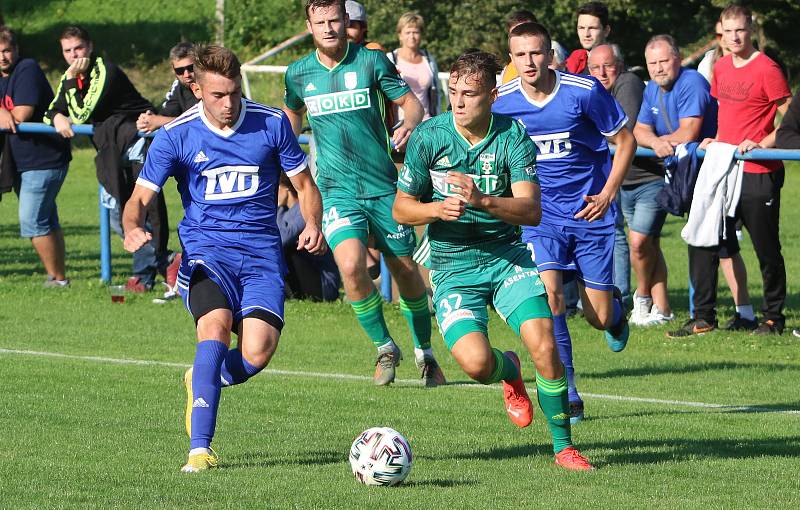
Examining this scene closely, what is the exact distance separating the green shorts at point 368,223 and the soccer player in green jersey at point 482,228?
8.06 feet

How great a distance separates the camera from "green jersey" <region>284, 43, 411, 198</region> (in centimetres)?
1006

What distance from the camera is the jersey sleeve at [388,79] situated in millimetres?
10086

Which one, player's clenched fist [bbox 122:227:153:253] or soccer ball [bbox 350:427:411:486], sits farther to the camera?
player's clenched fist [bbox 122:227:153:253]

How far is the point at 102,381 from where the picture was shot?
32.2ft

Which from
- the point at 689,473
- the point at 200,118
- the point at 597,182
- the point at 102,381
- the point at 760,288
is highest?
the point at 200,118

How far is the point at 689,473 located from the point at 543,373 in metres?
0.85

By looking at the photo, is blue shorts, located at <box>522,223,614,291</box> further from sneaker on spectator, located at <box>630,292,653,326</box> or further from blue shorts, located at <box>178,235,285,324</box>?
sneaker on spectator, located at <box>630,292,653,326</box>

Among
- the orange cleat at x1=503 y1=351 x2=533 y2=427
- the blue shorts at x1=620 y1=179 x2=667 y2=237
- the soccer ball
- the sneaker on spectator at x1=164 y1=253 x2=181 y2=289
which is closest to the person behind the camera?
the soccer ball

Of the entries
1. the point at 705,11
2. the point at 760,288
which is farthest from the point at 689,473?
the point at 705,11

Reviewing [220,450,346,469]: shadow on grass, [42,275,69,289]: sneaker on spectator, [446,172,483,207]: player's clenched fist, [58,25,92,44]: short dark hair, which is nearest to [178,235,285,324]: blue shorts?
[220,450,346,469]: shadow on grass

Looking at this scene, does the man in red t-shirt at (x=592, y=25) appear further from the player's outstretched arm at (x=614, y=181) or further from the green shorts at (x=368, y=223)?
the player's outstretched arm at (x=614, y=181)

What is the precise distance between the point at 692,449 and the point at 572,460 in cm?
100

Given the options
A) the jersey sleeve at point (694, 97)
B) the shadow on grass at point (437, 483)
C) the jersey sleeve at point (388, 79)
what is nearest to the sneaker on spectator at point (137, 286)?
the jersey sleeve at point (388, 79)

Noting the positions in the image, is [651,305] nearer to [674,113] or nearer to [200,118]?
[674,113]
